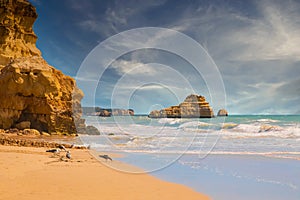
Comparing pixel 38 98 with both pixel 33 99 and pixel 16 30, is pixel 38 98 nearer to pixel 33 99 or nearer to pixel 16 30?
pixel 33 99

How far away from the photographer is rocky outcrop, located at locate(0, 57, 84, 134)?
18.2 metres

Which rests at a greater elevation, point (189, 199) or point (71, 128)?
point (71, 128)

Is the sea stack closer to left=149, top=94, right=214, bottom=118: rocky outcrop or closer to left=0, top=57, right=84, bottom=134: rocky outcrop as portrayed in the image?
left=0, top=57, right=84, bottom=134: rocky outcrop

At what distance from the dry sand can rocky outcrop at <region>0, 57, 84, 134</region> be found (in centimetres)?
1240

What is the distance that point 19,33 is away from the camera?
83.4 feet

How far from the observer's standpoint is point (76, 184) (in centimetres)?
527

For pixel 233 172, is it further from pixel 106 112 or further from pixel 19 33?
pixel 106 112

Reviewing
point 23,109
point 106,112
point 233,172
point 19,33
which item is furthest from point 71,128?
point 106,112

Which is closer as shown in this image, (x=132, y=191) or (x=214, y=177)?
(x=132, y=191)

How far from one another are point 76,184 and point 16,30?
999 inches

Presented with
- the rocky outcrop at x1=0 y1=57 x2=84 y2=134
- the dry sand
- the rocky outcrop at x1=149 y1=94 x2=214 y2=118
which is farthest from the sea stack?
the rocky outcrop at x1=149 y1=94 x2=214 y2=118

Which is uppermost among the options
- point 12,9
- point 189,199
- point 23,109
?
point 12,9

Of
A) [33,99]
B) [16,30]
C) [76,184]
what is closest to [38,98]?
[33,99]

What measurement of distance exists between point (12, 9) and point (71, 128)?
48.7 feet
